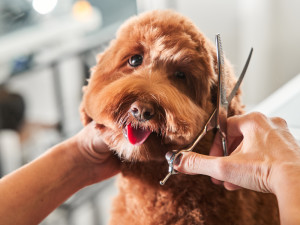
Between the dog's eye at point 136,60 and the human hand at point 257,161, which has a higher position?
the dog's eye at point 136,60

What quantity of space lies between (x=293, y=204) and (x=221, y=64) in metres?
0.25

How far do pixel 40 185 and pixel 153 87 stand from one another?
1.10 ft

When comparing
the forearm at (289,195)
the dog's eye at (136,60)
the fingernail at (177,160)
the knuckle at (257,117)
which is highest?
the dog's eye at (136,60)

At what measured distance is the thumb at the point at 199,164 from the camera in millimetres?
636

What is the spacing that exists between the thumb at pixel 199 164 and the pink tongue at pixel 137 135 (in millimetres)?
69

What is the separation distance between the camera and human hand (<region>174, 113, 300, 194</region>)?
60cm

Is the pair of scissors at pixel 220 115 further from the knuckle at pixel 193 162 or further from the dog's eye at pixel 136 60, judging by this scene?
the dog's eye at pixel 136 60

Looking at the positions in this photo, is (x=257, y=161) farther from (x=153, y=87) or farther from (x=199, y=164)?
(x=153, y=87)

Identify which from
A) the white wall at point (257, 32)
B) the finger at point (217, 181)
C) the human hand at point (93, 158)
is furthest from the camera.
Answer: the white wall at point (257, 32)

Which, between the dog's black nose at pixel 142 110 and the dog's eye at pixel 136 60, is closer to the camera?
the dog's black nose at pixel 142 110

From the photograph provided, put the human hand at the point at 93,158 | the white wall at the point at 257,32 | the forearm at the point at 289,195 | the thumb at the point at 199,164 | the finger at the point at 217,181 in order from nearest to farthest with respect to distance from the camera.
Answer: the forearm at the point at 289,195 → the thumb at the point at 199,164 → the finger at the point at 217,181 → the human hand at the point at 93,158 → the white wall at the point at 257,32

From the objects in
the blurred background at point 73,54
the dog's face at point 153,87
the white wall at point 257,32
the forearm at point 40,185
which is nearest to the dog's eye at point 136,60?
the dog's face at point 153,87

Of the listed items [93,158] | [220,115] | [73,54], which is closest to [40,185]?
[93,158]

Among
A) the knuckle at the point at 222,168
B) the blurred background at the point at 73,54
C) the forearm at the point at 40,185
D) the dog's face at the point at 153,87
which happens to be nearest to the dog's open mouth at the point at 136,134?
the dog's face at the point at 153,87
